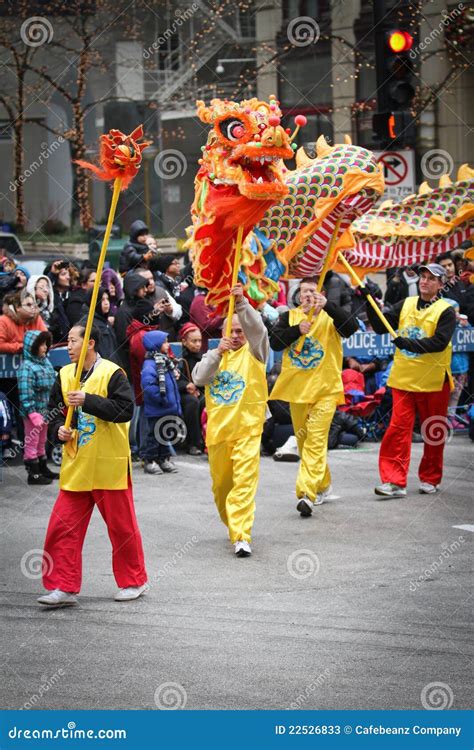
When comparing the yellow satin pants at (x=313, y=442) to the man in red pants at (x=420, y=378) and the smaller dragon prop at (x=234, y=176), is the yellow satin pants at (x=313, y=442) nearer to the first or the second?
the man in red pants at (x=420, y=378)

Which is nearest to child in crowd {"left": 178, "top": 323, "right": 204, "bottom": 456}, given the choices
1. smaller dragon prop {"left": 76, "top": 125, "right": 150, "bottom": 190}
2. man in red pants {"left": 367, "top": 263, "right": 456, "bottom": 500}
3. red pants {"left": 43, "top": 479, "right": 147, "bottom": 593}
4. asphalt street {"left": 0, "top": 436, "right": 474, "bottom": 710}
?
asphalt street {"left": 0, "top": 436, "right": 474, "bottom": 710}

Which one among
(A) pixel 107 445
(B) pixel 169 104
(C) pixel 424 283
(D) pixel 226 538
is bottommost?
(D) pixel 226 538

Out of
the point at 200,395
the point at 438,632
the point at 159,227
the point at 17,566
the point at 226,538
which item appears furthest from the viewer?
the point at 159,227

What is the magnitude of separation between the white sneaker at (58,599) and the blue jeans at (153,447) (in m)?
4.52

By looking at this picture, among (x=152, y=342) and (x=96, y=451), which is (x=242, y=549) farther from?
(x=152, y=342)

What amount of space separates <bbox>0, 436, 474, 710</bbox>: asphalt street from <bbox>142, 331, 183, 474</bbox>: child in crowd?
99 centimetres

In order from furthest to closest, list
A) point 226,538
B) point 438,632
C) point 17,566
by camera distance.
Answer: point 226,538 → point 17,566 → point 438,632

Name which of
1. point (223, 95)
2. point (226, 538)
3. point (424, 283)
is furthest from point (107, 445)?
point (223, 95)

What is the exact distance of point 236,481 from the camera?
379 inches

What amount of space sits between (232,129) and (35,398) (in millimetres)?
3934

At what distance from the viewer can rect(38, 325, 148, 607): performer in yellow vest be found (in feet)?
26.9

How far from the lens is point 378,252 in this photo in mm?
12258

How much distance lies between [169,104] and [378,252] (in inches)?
553

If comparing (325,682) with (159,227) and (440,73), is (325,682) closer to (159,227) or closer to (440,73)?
(440,73)
